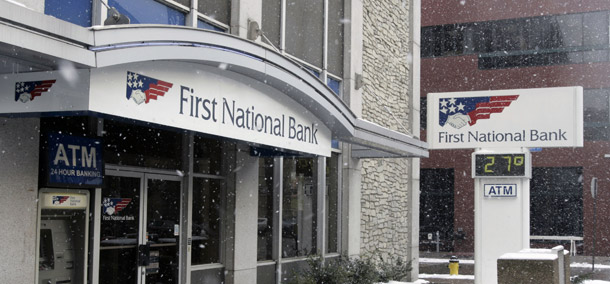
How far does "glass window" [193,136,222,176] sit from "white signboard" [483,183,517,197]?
6025 mm

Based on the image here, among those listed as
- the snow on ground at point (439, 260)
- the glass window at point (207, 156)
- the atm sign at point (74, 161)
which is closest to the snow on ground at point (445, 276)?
the snow on ground at point (439, 260)

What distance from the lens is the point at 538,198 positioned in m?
34.6

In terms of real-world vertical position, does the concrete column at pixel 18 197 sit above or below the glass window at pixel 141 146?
below

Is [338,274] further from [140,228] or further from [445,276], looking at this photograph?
[445,276]

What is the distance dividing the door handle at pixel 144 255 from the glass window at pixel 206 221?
1199 millimetres

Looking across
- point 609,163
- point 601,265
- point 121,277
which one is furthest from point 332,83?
point 609,163

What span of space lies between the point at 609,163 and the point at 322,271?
76.9ft

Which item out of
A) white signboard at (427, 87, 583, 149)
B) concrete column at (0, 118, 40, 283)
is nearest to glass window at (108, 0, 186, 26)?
concrete column at (0, 118, 40, 283)

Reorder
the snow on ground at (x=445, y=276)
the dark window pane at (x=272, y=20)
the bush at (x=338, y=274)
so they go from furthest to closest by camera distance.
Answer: the snow on ground at (x=445, y=276), the dark window pane at (x=272, y=20), the bush at (x=338, y=274)

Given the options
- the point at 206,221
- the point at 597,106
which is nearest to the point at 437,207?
the point at 597,106

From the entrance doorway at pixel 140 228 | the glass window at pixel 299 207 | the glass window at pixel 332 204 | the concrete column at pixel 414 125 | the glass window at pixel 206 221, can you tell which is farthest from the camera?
the concrete column at pixel 414 125

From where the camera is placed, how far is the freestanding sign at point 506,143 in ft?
50.1

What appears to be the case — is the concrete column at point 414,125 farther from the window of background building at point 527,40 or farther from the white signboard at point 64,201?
the window of background building at point 527,40

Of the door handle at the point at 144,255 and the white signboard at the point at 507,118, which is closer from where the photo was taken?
the door handle at the point at 144,255
